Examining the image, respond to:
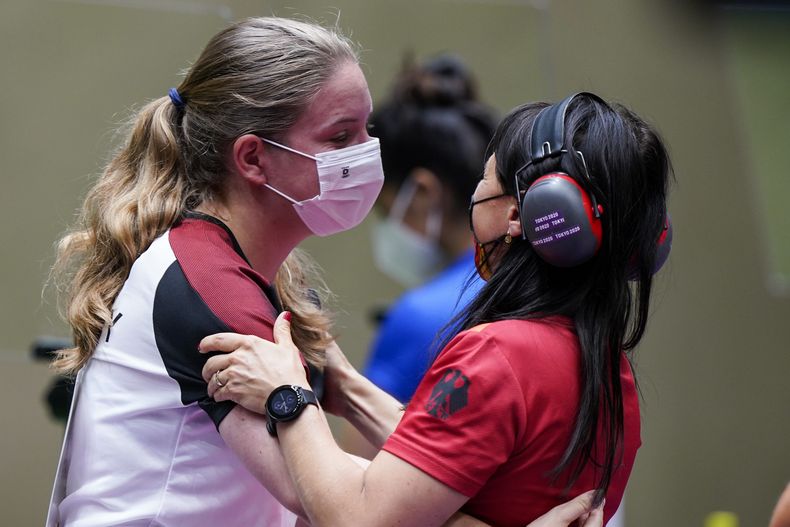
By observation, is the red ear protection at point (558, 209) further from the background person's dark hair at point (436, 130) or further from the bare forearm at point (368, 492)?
the background person's dark hair at point (436, 130)

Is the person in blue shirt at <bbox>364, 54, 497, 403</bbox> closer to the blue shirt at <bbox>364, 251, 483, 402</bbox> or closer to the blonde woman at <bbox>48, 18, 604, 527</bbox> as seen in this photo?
the blue shirt at <bbox>364, 251, 483, 402</bbox>

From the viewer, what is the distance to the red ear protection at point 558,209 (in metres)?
1.90

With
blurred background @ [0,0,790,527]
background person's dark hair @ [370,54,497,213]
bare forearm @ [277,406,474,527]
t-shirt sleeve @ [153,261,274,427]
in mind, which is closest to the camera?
bare forearm @ [277,406,474,527]

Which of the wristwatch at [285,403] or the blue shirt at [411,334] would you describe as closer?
the wristwatch at [285,403]

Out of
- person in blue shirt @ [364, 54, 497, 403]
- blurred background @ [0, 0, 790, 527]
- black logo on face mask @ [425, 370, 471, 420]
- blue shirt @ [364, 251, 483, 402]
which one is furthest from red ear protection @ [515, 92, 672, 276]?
blurred background @ [0, 0, 790, 527]

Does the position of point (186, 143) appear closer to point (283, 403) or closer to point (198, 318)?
point (198, 318)

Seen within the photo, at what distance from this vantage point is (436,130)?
170 inches

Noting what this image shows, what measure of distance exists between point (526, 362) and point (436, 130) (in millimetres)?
2547

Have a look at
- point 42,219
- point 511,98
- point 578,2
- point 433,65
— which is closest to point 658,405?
point 511,98

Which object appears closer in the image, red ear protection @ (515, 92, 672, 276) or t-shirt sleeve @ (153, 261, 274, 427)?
red ear protection @ (515, 92, 672, 276)

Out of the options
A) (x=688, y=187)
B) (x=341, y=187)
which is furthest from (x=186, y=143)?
(x=688, y=187)

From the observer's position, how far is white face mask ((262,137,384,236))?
8.19 ft

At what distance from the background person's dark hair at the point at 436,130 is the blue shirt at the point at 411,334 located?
0.52 m

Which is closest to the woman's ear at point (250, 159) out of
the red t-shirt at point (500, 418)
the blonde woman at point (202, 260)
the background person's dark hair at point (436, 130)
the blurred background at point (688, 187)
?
the blonde woman at point (202, 260)
